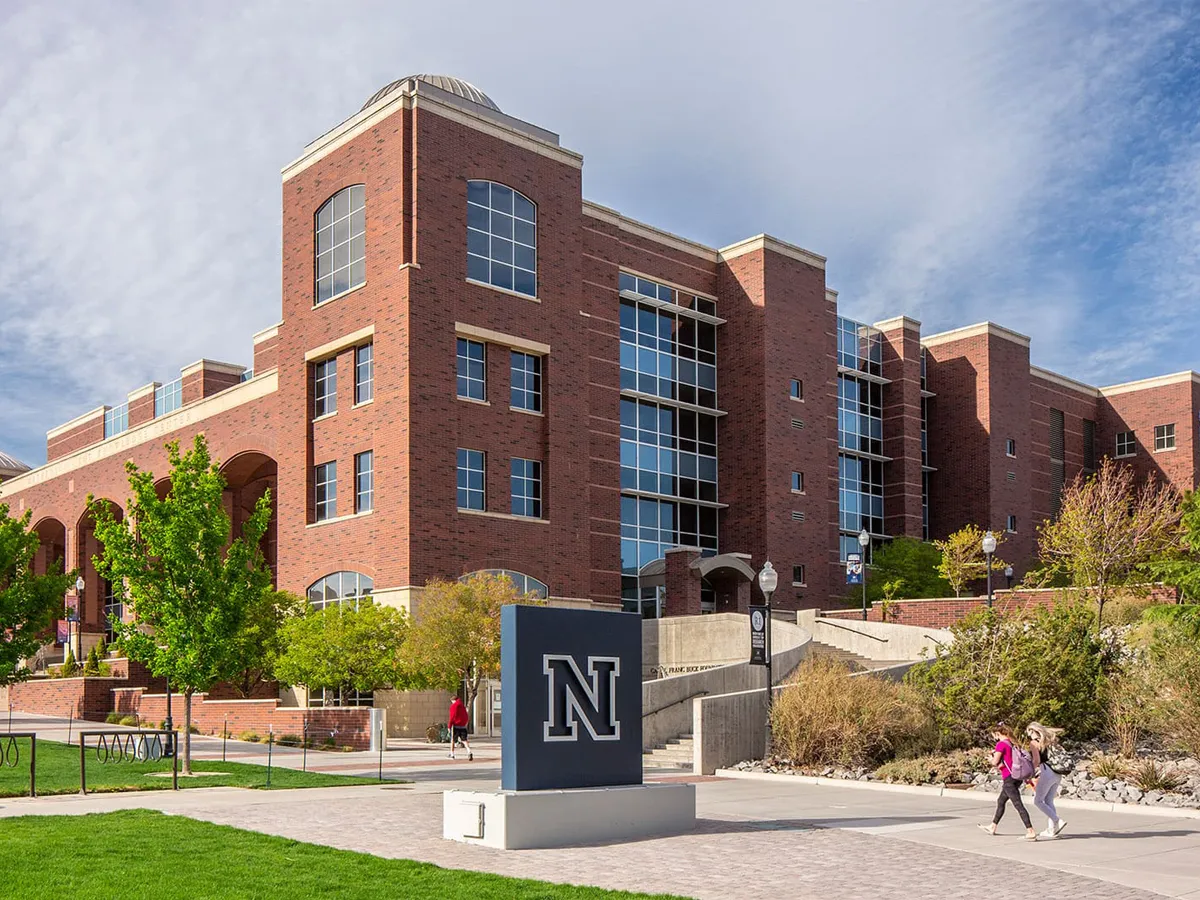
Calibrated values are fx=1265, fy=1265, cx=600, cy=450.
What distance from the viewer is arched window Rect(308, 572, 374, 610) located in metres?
41.0

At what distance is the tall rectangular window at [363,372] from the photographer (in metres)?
42.2

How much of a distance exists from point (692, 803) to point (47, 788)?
10.8 m

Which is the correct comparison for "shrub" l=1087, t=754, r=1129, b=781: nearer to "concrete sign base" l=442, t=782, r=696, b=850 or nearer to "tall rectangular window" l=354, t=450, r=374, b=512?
"concrete sign base" l=442, t=782, r=696, b=850

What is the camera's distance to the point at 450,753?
29688mm

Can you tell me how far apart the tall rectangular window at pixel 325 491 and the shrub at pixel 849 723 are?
23541 mm

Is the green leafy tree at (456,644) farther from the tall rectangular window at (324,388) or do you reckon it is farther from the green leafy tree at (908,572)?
the green leafy tree at (908,572)

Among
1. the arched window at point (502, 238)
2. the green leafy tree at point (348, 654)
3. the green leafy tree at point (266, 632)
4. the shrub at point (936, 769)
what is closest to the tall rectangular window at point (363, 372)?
the arched window at point (502, 238)

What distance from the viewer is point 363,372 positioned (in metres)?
42.8

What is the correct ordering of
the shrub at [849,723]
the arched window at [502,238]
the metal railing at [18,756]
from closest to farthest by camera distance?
the metal railing at [18,756] < the shrub at [849,723] < the arched window at [502,238]

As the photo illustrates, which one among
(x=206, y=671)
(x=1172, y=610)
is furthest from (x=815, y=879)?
(x=206, y=671)

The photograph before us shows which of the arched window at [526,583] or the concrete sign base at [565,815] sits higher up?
the arched window at [526,583]

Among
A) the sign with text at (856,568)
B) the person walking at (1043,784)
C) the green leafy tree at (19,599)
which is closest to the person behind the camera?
the person walking at (1043,784)

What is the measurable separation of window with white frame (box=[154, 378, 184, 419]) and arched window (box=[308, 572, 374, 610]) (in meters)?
28.3

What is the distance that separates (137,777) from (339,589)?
19758 mm
